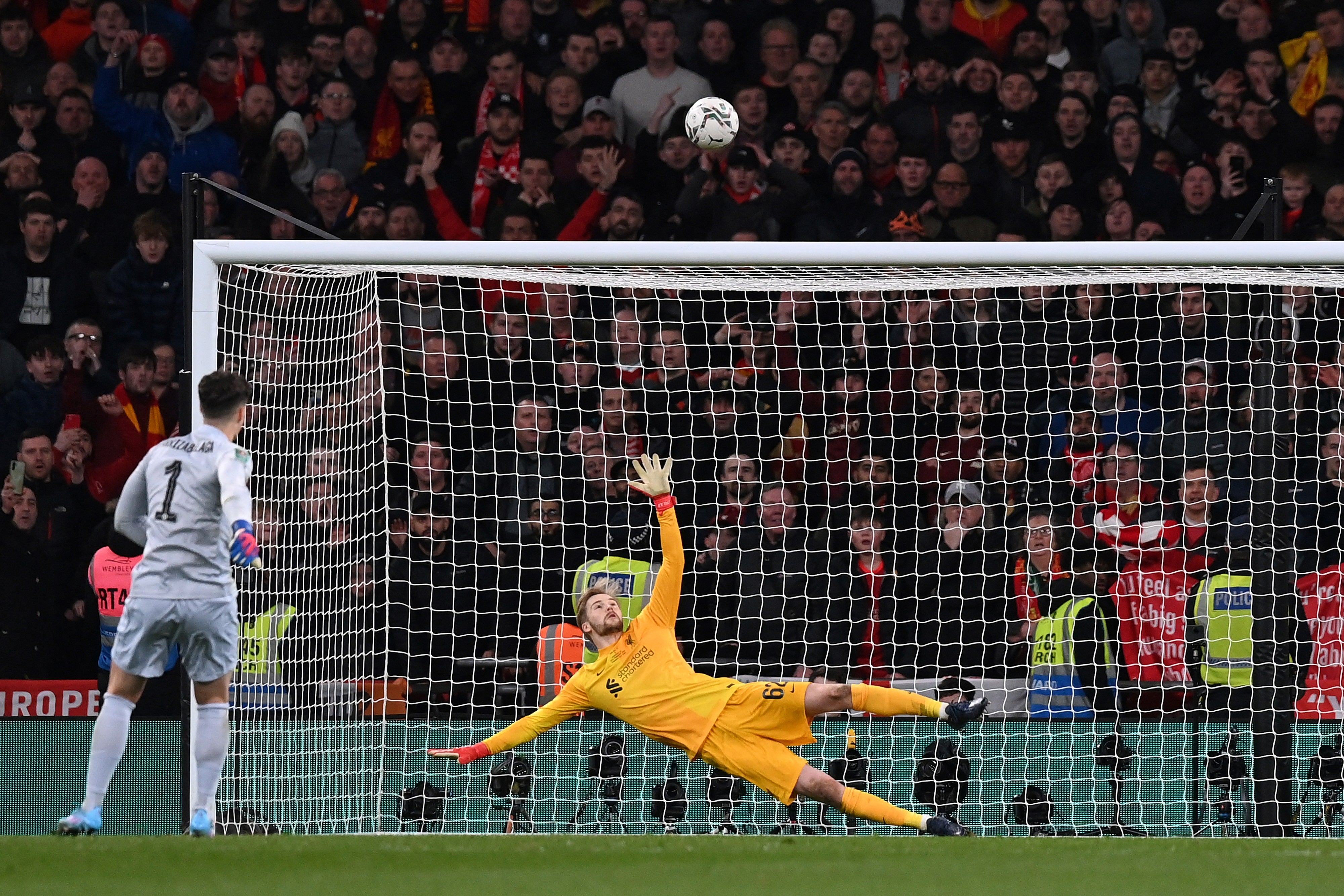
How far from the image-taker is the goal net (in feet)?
25.6

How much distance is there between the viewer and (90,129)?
34.8 feet

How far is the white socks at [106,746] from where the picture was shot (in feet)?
18.3

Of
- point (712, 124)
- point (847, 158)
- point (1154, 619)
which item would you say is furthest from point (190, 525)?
point (847, 158)

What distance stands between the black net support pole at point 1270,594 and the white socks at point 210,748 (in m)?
4.38

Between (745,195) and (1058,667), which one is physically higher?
(745,195)

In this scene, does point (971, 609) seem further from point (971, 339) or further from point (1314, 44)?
point (1314, 44)

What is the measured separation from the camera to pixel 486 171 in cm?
1050

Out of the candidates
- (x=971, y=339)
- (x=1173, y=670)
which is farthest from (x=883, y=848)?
(x=971, y=339)

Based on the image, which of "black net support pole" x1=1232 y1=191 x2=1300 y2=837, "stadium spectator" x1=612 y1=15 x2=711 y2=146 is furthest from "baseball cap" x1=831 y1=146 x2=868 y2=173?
"black net support pole" x1=1232 y1=191 x2=1300 y2=837

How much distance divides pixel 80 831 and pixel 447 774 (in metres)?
2.46

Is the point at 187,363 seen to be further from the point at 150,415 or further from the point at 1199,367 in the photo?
the point at 1199,367

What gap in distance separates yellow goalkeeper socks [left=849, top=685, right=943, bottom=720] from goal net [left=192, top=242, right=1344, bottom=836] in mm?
1092

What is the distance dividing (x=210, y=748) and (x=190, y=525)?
74 centimetres

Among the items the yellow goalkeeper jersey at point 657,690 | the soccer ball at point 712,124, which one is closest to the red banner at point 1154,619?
the yellow goalkeeper jersey at point 657,690
